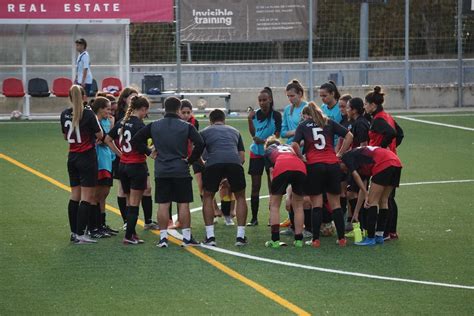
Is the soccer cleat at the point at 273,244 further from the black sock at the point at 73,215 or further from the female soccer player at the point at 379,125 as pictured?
the black sock at the point at 73,215

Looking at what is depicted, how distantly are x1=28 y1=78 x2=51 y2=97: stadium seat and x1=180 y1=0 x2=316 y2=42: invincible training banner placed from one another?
4.14 metres

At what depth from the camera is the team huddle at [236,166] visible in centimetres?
1273

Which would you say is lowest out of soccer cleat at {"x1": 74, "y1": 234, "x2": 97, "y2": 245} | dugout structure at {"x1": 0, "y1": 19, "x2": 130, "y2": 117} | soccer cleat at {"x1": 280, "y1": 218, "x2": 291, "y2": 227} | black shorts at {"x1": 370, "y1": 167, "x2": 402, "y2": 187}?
soccer cleat at {"x1": 74, "y1": 234, "x2": 97, "y2": 245}

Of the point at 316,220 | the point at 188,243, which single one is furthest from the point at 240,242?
the point at 316,220

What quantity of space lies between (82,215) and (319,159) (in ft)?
9.61

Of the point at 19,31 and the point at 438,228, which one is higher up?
the point at 19,31

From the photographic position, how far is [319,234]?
525 inches

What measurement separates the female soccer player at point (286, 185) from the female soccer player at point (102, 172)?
87.5 inches

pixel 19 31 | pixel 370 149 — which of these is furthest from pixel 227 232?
pixel 19 31

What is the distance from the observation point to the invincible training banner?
30.8 m

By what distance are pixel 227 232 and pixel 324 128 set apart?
6.86 feet

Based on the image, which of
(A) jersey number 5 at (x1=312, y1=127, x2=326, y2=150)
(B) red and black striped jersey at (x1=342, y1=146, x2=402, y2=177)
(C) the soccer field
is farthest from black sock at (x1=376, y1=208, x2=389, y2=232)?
(A) jersey number 5 at (x1=312, y1=127, x2=326, y2=150)

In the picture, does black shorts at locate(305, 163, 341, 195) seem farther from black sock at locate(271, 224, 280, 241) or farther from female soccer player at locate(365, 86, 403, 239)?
female soccer player at locate(365, 86, 403, 239)

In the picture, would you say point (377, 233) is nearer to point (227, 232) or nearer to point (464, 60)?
point (227, 232)
